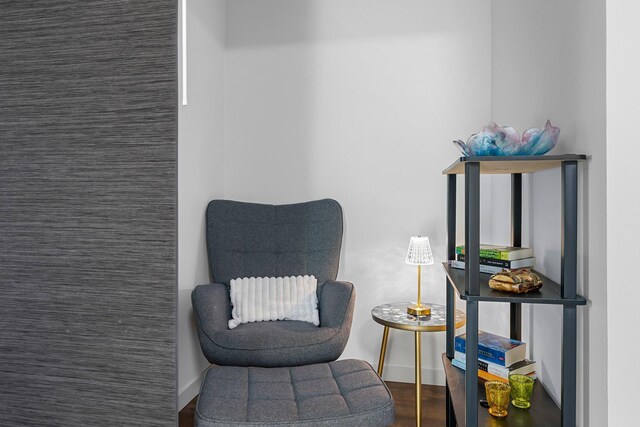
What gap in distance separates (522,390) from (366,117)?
74.7 inches

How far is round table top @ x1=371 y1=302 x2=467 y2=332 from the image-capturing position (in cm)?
218

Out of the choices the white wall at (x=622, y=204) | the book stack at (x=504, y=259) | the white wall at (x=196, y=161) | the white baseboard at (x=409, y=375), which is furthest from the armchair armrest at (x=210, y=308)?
the white wall at (x=622, y=204)

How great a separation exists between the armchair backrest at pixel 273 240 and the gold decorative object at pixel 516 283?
1.42 m

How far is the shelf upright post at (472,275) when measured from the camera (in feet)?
4.20

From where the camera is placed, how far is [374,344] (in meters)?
2.88

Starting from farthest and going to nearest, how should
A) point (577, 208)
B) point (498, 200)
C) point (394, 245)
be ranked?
1. point (394, 245)
2. point (498, 200)
3. point (577, 208)

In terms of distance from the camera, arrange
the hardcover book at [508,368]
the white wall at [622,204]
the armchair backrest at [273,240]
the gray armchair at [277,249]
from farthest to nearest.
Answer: the armchair backrest at [273,240] → the gray armchair at [277,249] → the hardcover book at [508,368] → the white wall at [622,204]

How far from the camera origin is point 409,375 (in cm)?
281

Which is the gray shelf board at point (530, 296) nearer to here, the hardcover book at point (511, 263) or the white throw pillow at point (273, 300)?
the hardcover book at point (511, 263)

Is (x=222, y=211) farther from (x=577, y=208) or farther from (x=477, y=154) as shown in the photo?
(x=577, y=208)

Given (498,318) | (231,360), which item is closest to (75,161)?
(231,360)

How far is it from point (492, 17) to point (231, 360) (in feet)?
7.96

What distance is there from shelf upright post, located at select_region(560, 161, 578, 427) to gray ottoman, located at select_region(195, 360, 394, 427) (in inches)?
24.0

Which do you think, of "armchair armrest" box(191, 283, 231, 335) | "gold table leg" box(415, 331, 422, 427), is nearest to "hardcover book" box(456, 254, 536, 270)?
"gold table leg" box(415, 331, 422, 427)
